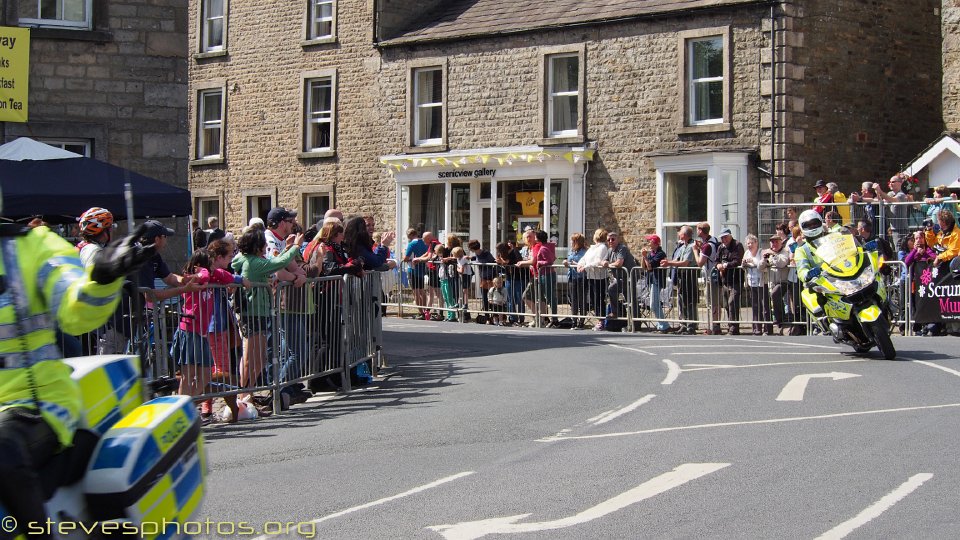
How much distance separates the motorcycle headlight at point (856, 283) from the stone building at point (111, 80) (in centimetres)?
995

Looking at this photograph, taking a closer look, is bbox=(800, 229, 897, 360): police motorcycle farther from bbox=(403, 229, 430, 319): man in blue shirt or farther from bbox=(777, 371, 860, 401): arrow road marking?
bbox=(403, 229, 430, 319): man in blue shirt

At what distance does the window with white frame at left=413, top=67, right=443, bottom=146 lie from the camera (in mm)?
33688

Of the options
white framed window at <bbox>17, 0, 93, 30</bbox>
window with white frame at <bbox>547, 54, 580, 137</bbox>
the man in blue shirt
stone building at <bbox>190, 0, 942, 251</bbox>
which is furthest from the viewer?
window with white frame at <bbox>547, 54, 580, 137</bbox>

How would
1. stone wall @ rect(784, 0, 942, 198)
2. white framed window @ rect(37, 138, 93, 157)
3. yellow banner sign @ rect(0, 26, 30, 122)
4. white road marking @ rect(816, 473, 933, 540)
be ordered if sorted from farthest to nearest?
1. stone wall @ rect(784, 0, 942, 198)
2. white framed window @ rect(37, 138, 93, 157)
3. yellow banner sign @ rect(0, 26, 30, 122)
4. white road marking @ rect(816, 473, 933, 540)

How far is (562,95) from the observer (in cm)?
3100

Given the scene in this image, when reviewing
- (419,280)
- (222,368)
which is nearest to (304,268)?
(222,368)

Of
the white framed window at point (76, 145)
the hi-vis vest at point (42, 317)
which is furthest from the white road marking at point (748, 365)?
the hi-vis vest at point (42, 317)

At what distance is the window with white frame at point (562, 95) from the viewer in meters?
30.9

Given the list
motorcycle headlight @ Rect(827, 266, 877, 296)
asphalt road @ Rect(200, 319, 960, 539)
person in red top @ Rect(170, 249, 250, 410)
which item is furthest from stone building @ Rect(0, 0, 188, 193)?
motorcycle headlight @ Rect(827, 266, 877, 296)

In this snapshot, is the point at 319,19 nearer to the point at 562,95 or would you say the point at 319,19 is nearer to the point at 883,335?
the point at 562,95

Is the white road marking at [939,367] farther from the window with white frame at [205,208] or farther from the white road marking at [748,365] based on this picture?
the window with white frame at [205,208]

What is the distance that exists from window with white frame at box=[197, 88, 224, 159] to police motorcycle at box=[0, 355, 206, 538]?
34694mm

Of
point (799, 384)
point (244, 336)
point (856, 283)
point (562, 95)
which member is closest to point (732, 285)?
point (856, 283)

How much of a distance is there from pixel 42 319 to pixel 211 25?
35.8 m
